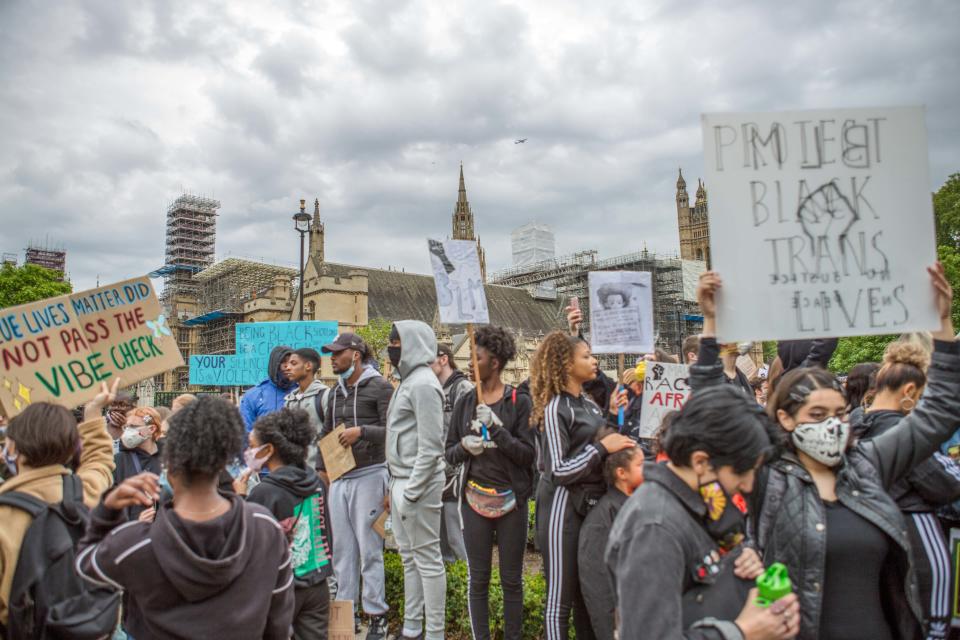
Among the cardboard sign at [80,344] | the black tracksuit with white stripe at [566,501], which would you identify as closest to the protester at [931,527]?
the black tracksuit with white stripe at [566,501]

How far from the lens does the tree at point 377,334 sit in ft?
149

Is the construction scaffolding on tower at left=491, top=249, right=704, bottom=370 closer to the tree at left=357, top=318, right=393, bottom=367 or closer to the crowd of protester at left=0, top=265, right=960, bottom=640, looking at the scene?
the tree at left=357, top=318, right=393, bottom=367

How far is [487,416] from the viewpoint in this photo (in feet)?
15.3

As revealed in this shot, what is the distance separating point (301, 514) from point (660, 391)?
113 inches

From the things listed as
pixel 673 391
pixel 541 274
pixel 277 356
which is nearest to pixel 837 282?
pixel 673 391

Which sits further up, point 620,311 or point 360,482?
point 620,311

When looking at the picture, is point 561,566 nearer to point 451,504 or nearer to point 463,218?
point 451,504

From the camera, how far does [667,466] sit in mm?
2172

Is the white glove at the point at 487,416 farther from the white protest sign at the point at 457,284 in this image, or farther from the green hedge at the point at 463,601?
the green hedge at the point at 463,601

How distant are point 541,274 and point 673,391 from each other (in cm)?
6921

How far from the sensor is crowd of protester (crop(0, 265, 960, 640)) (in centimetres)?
211

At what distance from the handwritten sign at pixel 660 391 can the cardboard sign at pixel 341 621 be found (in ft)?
8.29

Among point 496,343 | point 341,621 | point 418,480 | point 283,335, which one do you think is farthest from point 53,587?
point 283,335

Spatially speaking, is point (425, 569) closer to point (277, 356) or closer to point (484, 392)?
point (484, 392)
